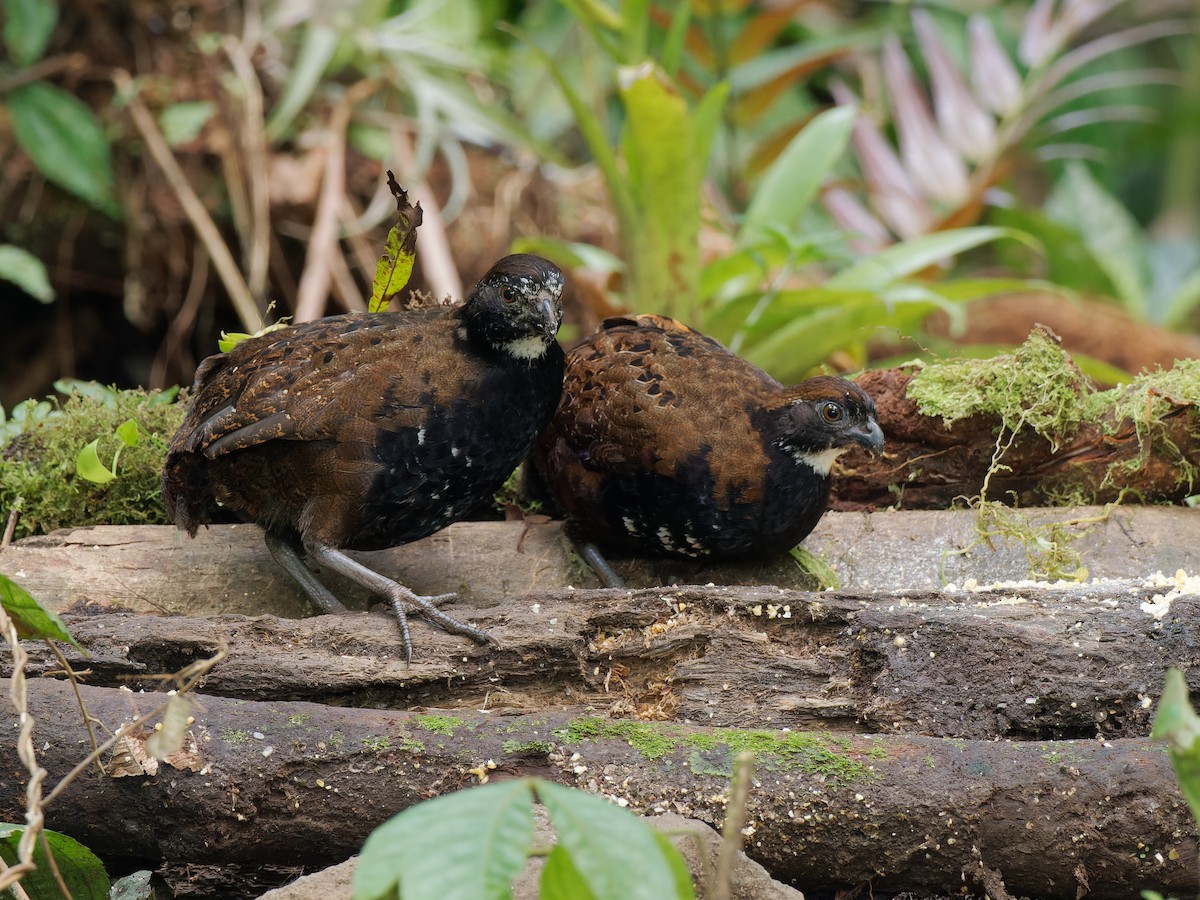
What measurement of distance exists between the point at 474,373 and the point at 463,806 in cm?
219

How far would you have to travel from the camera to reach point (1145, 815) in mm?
2691

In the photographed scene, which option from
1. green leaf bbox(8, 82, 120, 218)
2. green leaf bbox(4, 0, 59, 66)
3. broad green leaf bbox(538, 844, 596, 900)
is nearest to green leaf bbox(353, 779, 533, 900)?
broad green leaf bbox(538, 844, 596, 900)

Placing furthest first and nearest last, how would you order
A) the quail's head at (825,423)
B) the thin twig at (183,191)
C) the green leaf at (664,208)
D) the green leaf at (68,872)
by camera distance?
the thin twig at (183,191), the green leaf at (664,208), the quail's head at (825,423), the green leaf at (68,872)

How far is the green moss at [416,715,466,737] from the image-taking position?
2.91m

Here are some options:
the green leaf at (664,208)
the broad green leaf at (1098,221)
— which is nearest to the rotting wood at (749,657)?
the green leaf at (664,208)

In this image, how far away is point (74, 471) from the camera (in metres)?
4.38

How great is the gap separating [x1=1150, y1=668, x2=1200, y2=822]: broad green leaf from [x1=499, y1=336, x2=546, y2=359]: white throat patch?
233 centimetres

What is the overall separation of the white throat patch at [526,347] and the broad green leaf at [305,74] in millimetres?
4389

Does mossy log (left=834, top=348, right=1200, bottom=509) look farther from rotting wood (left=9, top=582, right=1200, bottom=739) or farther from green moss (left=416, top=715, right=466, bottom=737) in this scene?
green moss (left=416, top=715, right=466, bottom=737)

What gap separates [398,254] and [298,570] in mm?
1074

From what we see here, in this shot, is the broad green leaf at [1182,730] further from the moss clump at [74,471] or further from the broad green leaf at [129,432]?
the moss clump at [74,471]

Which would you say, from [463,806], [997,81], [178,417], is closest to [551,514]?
[178,417]

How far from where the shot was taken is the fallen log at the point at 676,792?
272cm

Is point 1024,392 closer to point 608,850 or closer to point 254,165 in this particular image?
point 608,850
